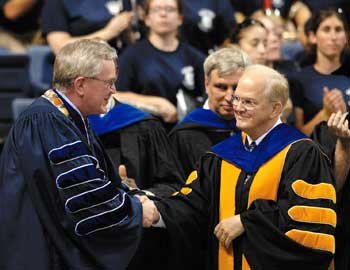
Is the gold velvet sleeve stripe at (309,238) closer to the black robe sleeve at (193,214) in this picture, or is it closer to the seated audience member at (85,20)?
the black robe sleeve at (193,214)

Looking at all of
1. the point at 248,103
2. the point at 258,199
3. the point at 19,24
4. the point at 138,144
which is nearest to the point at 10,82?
the point at 19,24

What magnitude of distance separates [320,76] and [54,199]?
8.78 feet

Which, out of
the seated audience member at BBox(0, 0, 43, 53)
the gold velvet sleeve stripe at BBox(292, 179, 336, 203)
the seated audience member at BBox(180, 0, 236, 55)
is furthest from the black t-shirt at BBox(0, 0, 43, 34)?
the gold velvet sleeve stripe at BBox(292, 179, 336, 203)

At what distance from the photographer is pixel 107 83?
479 centimetres

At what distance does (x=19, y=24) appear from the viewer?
26.9ft

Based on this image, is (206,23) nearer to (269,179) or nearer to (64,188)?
(269,179)

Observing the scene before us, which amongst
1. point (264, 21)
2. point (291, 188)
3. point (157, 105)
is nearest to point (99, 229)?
point (291, 188)

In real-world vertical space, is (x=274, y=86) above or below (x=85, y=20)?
above

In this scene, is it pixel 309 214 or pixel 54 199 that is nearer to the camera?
pixel 54 199

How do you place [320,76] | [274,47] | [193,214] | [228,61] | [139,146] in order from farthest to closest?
[274,47] → [320,76] → [139,146] → [228,61] → [193,214]

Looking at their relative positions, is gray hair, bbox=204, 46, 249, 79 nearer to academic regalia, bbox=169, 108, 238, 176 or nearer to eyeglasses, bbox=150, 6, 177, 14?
academic regalia, bbox=169, 108, 238, 176

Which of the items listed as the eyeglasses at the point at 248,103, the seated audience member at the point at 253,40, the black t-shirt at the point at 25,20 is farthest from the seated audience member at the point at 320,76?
the black t-shirt at the point at 25,20

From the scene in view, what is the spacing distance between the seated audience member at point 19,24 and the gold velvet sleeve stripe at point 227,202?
359cm

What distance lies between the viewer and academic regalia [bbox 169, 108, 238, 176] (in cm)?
597
